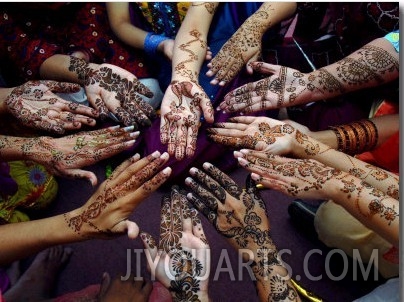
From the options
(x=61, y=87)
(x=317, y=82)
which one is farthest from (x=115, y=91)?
(x=317, y=82)

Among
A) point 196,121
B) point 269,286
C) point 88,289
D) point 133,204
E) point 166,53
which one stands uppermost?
point 166,53

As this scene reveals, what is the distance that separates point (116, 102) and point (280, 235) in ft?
2.05

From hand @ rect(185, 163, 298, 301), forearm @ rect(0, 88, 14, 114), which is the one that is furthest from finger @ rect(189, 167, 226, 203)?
forearm @ rect(0, 88, 14, 114)

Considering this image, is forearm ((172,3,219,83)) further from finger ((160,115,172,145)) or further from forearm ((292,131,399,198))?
forearm ((292,131,399,198))

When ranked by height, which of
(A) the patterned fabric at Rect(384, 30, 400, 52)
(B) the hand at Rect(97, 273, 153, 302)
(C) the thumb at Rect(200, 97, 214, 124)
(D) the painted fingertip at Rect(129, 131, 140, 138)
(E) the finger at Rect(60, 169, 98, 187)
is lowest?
(B) the hand at Rect(97, 273, 153, 302)

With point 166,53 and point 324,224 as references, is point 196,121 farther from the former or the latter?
point 324,224

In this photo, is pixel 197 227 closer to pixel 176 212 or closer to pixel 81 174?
pixel 176 212

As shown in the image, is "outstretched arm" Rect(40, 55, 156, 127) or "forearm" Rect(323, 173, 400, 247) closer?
"forearm" Rect(323, 173, 400, 247)

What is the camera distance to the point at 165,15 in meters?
1.36

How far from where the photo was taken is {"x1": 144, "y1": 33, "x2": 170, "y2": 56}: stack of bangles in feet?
4.45

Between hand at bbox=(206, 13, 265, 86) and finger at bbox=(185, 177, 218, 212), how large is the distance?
1.12ft

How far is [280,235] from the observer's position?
50.0 inches

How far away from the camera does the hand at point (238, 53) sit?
127cm

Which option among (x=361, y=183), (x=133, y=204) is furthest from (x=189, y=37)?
(x=361, y=183)
